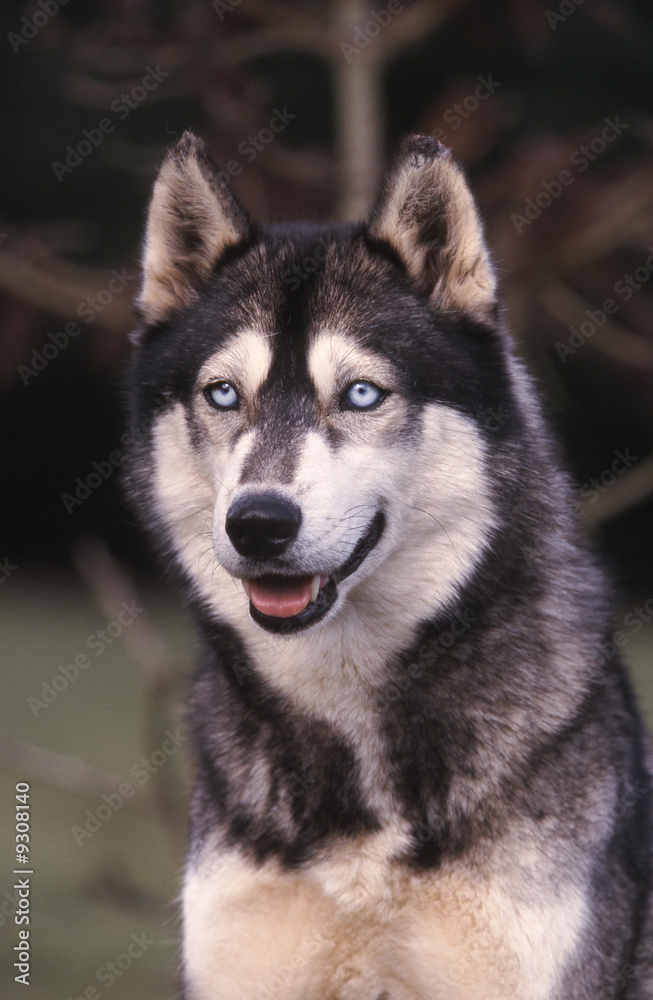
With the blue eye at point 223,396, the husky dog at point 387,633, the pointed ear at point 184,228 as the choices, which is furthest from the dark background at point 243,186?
the blue eye at point 223,396

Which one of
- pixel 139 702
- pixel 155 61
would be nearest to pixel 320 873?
pixel 155 61

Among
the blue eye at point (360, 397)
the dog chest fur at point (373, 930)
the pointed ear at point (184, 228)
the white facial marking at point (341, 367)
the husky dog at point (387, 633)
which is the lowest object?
the dog chest fur at point (373, 930)

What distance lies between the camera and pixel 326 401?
300cm

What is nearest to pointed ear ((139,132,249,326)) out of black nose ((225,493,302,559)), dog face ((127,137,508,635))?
dog face ((127,137,508,635))

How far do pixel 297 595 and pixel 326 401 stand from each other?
0.50 metres

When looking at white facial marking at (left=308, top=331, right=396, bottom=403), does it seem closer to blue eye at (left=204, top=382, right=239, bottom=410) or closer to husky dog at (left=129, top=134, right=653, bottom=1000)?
husky dog at (left=129, top=134, right=653, bottom=1000)

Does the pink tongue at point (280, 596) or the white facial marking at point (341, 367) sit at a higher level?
the white facial marking at point (341, 367)

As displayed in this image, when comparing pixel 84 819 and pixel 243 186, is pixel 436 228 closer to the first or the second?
pixel 243 186

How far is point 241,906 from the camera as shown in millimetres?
3012

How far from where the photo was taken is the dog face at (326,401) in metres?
2.85

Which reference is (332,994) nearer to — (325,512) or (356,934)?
(356,934)

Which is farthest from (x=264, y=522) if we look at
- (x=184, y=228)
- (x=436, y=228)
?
(x=184, y=228)

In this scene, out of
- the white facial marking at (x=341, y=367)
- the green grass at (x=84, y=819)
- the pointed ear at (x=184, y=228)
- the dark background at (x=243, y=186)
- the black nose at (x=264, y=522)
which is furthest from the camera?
the green grass at (x=84, y=819)

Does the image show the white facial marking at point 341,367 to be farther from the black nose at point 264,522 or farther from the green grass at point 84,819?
the green grass at point 84,819
